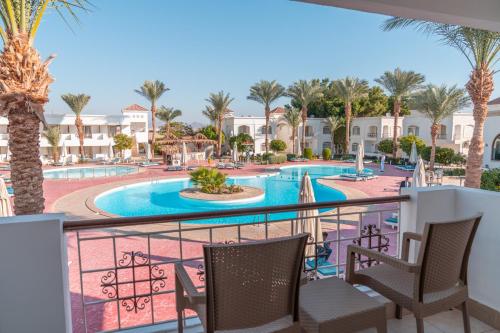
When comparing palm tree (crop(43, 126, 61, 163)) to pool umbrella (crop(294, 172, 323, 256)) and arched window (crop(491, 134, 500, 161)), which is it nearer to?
pool umbrella (crop(294, 172, 323, 256))

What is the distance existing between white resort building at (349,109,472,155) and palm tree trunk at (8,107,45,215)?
32486 mm

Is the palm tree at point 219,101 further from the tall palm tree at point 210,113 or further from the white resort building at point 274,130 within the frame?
the white resort building at point 274,130

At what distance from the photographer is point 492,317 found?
3.01 metres

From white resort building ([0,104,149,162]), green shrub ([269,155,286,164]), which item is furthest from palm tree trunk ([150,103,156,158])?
green shrub ([269,155,286,164])

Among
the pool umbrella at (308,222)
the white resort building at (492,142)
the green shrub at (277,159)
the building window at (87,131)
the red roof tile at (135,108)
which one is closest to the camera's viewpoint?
the pool umbrella at (308,222)

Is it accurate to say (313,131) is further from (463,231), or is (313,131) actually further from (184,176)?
(463,231)

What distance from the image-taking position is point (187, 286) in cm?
190

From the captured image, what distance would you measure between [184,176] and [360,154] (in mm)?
10879

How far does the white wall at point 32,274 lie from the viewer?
2014 mm

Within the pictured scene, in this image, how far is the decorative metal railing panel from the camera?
2562 mm

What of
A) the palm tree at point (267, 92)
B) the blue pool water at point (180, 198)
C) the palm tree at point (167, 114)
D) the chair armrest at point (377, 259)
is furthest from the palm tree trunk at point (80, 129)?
the chair armrest at point (377, 259)

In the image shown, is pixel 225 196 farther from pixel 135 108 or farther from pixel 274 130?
pixel 135 108

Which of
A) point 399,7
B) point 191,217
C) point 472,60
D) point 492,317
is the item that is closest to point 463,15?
point 399,7

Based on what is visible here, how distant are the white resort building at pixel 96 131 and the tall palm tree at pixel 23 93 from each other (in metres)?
26.0
